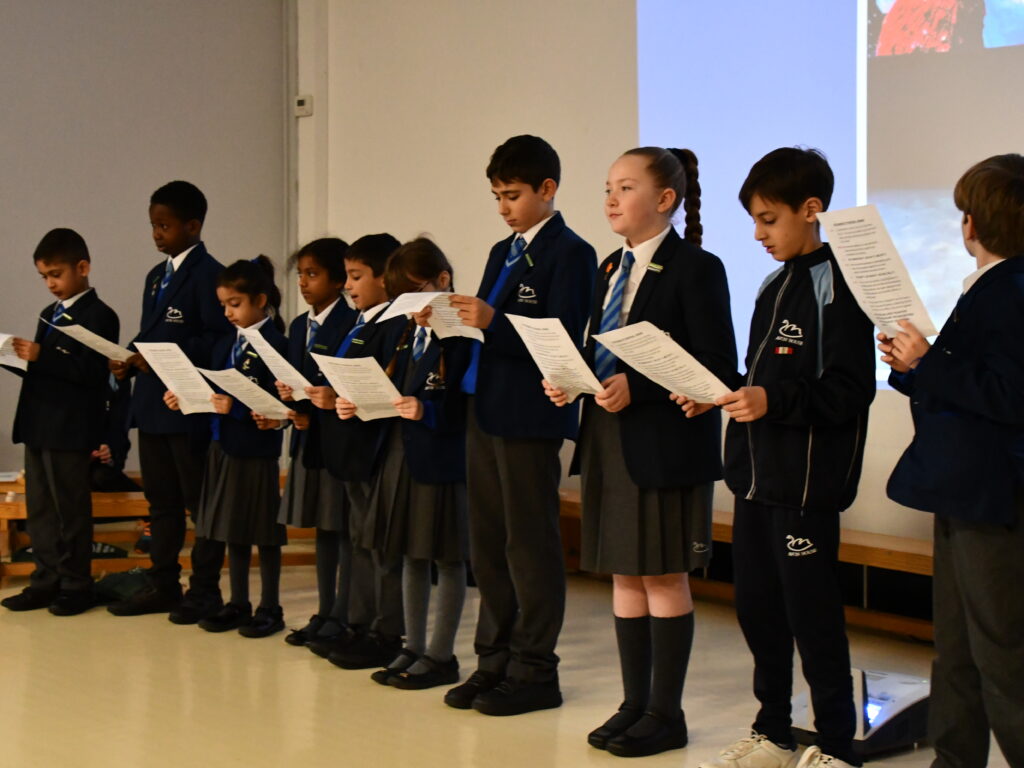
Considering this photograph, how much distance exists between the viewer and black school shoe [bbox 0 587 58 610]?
4.42m

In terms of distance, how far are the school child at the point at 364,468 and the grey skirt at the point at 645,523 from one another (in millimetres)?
934

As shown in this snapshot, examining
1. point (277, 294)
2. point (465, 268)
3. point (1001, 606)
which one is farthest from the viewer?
point (465, 268)

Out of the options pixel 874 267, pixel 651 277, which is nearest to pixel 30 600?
pixel 651 277

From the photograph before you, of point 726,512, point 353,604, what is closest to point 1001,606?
point 353,604

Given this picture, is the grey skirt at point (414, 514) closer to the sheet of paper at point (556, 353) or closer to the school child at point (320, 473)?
the school child at point (320, 473)

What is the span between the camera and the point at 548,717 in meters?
3.16

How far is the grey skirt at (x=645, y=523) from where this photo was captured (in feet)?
9.20

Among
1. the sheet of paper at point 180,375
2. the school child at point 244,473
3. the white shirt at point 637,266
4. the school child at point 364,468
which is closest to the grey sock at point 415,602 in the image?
the school child at point 364,468

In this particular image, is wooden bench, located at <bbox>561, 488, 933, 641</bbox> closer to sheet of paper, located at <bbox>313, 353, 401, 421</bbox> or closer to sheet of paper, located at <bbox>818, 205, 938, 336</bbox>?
sheet of paper, located at <bbox>313, 353, 401, 421</bbox>

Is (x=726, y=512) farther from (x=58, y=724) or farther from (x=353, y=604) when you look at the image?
(x=58, y=724)

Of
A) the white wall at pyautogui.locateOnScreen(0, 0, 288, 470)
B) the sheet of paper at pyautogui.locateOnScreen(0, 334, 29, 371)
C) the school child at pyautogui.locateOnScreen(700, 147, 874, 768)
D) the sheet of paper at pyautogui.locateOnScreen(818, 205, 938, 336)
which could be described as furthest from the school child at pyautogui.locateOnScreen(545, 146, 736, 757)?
the white wall at pyautogui.locateOnScreen(0, 0, 288, 470)

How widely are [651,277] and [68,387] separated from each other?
2.50 m

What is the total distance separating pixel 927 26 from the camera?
4.09m

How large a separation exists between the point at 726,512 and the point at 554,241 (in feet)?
6.46
